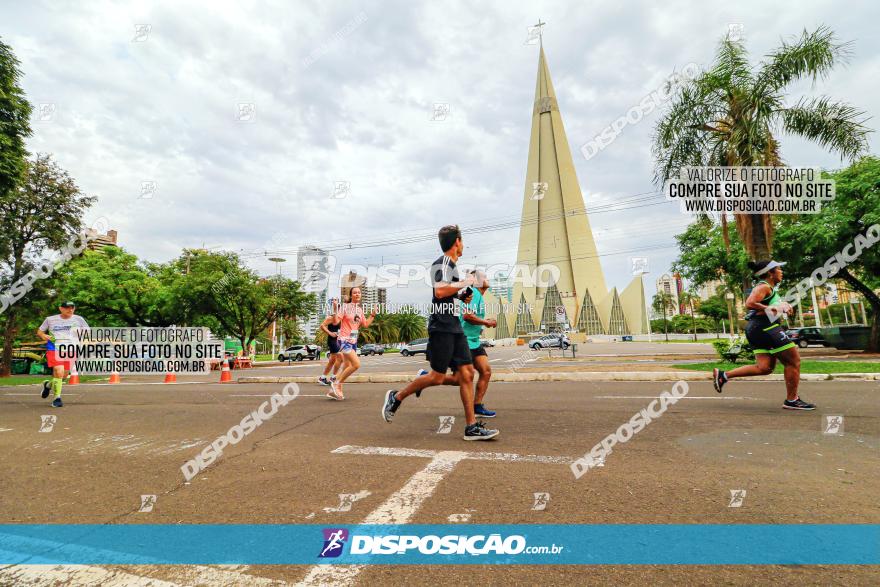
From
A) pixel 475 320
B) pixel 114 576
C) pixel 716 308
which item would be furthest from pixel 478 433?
pixel 716 308

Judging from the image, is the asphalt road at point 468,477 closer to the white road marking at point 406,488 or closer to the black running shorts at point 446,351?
the white road marking at point 406,488

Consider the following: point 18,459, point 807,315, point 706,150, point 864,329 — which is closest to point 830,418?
point 18,459

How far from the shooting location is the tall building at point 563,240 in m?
89.2

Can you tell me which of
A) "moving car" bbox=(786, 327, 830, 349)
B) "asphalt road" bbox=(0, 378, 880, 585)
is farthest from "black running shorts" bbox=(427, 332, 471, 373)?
"moving car" bbox=(786, 327, 830, 349)

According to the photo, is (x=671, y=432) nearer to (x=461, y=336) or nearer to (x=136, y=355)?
(x=461, y=336)

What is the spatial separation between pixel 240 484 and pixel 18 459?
2467 millimetres

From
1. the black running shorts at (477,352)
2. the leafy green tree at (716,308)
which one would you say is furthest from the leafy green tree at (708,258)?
the leafy green tree at (716,308)

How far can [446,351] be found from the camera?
4273 millimetres

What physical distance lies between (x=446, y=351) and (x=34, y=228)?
A: 26044 millimetres

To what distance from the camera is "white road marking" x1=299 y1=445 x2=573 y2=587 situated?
72.2 inches

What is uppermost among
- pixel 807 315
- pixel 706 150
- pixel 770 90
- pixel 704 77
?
pixel 704 77

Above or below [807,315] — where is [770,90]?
above

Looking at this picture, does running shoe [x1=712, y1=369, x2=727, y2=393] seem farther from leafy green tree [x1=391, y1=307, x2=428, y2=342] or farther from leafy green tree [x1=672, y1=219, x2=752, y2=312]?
leafy green tree [x1=391, y1=307, x2=428, y2=342]

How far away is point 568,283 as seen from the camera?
92.4 meters
